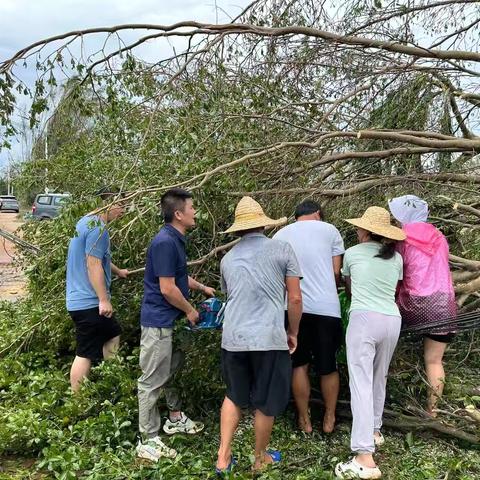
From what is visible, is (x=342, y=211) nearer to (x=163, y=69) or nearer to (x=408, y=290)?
(x=408, y=290)

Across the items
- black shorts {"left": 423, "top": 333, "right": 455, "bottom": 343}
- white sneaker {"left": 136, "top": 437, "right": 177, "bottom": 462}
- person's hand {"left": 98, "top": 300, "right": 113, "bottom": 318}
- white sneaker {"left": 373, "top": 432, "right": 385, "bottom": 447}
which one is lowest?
white sneaker {"left": 136, "top": 437, "right": 177, "bottom": 462}

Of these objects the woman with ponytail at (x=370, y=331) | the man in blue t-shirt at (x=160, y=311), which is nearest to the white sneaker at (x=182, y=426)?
the man in blue t-shirt at (x=160, y=311)

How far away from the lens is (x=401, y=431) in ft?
11.7

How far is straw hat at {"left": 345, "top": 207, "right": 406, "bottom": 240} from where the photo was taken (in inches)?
129

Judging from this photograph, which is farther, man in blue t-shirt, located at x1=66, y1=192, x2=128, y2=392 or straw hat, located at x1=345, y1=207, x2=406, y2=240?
man in blue t-shirt, located at x1=66, y1=192, x2=128, y2=392

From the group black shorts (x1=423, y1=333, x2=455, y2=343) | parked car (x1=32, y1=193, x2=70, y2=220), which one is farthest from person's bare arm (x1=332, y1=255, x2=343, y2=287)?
parked car (x1=32, y1=193, x2=70, y2=220)

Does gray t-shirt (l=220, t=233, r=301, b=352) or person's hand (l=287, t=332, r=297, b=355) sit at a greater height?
gray t-shirt (l=220, t=233, r=301, b=352)

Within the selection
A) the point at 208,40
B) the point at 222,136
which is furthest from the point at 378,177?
the point at 208,40

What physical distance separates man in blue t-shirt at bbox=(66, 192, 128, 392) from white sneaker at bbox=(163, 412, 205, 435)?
0.77 meters

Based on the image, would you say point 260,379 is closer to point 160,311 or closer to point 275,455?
point 275,455

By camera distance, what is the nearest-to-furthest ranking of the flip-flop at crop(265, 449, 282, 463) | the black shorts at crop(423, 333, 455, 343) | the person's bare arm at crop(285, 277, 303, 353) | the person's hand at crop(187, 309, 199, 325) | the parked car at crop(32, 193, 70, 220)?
the person's bare arm at crop(285, 277, 303, 353) < the flip-flop at crop(265, 449, 282, 463) < the person's hand at crop(187, 309, 199, 325) < the black shorts at crop(423, 333, 455, 343) < the parked car at crop(32, 193, 70, 220)

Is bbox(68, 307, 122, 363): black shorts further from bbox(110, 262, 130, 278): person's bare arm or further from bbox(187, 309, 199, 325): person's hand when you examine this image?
bbox(187, 309, 199, 325): person's hand

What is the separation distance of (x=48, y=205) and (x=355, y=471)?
416 cm

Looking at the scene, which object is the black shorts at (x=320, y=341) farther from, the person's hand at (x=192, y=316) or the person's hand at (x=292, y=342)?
the person's hand at (x=192, y=316)
